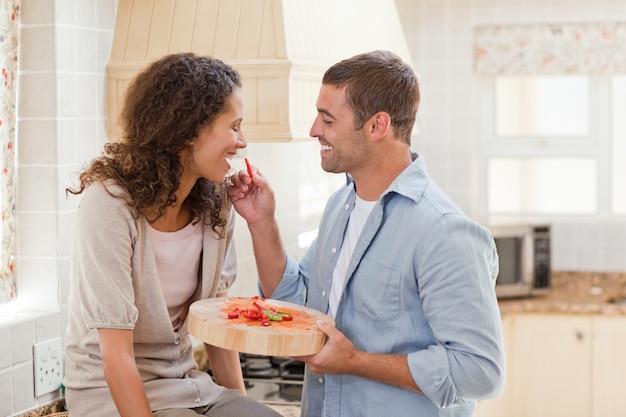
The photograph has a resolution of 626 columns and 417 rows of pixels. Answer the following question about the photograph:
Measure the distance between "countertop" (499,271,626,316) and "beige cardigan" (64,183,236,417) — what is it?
114 inches

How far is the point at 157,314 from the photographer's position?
5.93 feet

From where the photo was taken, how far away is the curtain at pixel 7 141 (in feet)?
7.62

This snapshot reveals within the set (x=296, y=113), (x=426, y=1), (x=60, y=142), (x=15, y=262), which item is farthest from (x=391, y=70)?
(x=426, y=1)

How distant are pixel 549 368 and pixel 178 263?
3207mm

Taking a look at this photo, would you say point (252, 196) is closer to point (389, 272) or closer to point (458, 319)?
point (389, 272)

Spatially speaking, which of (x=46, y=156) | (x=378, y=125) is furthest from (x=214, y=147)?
(x=46, y=156)

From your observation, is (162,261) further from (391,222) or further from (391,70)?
(391,70)

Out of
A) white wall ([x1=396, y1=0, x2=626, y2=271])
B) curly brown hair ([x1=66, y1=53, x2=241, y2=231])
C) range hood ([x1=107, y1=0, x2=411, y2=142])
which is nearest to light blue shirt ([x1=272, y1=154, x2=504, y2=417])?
curly brown hair ([x1=66, y1=53, x2=241, y2=231])

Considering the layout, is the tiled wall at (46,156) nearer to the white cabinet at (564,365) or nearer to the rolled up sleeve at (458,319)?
the rolled up sleeve at (458,319)

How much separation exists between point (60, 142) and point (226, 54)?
485mm

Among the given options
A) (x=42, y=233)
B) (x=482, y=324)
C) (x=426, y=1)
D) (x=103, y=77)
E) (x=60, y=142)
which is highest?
(x=426, y=1)

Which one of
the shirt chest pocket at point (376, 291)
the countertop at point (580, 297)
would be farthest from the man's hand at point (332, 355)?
the countertop at point (580, 297)

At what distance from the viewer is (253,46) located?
7.82 ft

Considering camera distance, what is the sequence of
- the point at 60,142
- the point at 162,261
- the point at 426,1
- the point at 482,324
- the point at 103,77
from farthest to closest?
the point at 426,1, the point at 103,77, the point at 60,142, the point at 162,261, the point at 482,324
